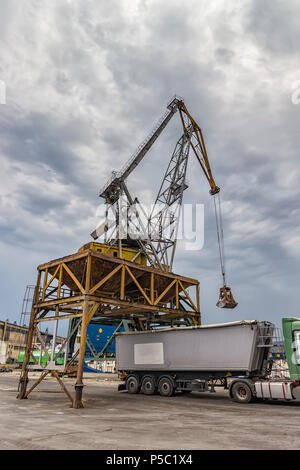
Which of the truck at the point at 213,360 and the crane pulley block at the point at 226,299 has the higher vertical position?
the crane pulley block at the point at 226,299

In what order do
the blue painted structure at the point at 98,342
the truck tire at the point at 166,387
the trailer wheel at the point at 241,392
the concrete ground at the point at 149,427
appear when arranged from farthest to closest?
the blue painted structure at the point at 98,342 → the truck tire at the point at 166,387 → the trailer wheel at the point at 241,392 → the concrete ground at the point at 149,427

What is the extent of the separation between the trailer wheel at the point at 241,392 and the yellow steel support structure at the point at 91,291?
209 inches

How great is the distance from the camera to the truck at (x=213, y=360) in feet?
48.5

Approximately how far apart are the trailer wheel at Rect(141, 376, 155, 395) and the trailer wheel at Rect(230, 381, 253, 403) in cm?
528

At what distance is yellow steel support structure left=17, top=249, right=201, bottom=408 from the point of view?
49.3ft

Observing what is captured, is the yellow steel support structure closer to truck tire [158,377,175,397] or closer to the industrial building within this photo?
truck tire [158,377,175,397]

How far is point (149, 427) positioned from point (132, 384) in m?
11.6

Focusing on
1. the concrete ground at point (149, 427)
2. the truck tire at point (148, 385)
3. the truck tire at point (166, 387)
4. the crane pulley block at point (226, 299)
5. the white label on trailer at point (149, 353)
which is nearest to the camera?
the concrete ground at point (149, 427)

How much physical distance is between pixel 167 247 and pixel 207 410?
21.1 meters

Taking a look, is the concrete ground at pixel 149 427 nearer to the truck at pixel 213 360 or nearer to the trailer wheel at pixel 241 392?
the trailer wheel at pixel 241 392

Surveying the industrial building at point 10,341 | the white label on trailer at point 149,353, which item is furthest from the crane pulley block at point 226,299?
the industrial building at point 10,341

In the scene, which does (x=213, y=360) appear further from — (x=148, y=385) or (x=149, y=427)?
(x=149, y=427)

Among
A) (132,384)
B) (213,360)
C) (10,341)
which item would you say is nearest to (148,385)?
(132,384)
